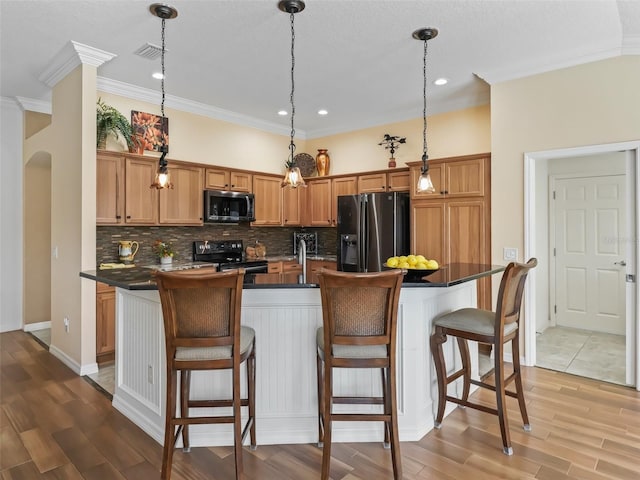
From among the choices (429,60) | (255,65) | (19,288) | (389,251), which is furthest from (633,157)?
(19,288)

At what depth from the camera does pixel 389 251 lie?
4.76 metres

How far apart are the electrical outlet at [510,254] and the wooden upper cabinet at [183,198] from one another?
356 centimetres

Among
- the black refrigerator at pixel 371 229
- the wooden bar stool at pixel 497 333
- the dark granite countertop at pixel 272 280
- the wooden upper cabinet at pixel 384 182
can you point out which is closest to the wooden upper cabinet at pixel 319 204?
the black refrigerator at pixel 371 229

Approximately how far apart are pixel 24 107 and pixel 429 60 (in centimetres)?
493

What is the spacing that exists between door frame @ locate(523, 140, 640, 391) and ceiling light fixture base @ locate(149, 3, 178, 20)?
3.32 meters

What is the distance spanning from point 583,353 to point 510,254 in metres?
1.42

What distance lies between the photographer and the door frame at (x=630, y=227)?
10.4ft

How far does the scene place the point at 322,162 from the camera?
20.1 ft

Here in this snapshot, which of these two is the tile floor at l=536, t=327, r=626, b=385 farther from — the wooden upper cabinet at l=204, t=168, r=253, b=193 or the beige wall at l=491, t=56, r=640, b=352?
the wooden upper cabinet at l=204, t=168, r=253, b=193

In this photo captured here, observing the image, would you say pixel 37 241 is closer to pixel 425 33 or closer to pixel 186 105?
pixel 186 105

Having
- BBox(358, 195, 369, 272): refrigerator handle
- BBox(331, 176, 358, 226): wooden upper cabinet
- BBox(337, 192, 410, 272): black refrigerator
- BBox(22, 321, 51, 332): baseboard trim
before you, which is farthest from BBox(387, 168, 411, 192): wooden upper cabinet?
BBox(22, 321, 51, 332): baseboard trim

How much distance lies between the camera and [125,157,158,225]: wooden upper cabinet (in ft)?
13.5

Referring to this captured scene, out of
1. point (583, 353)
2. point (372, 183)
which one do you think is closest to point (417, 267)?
point (583, 353)

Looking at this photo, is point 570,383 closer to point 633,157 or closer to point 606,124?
point 633,157
